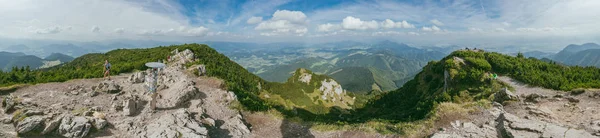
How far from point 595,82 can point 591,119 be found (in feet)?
40.1

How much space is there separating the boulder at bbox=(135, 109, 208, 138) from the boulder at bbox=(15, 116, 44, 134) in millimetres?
5589

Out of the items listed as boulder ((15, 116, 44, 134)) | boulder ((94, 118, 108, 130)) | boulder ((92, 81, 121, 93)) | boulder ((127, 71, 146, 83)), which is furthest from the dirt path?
boulder ((127, 71, 146, 83))

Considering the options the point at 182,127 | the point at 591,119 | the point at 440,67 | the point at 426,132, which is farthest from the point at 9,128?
the point at 440,67

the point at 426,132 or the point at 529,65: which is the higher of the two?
the point at 529,65

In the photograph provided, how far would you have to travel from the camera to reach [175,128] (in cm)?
A: 1880

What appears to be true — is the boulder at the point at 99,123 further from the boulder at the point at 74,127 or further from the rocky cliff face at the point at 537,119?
the rocky cliff face at the point at 537,119

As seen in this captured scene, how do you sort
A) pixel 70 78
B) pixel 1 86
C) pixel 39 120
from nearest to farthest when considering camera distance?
1. pixel 39 120
2. pixel 1 86
3. pixel 70 78

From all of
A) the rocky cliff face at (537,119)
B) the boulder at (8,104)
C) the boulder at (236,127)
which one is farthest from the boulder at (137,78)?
the rocky cliff face at (537,119)

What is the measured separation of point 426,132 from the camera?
71.6ft

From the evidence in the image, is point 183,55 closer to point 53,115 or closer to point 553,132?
point 53,115

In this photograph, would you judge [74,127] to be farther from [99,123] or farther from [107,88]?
[107,88]

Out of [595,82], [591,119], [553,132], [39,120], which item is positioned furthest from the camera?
[595,82]

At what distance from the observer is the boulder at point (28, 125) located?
16.0 meters

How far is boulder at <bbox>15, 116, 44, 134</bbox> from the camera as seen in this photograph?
16031 millimetres
